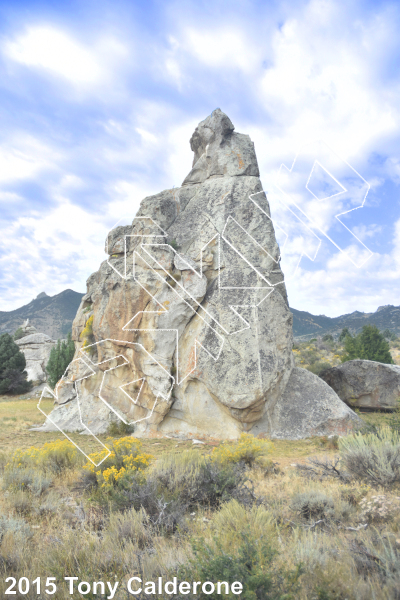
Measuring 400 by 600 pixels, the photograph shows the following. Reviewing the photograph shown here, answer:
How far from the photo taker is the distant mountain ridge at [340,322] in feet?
187

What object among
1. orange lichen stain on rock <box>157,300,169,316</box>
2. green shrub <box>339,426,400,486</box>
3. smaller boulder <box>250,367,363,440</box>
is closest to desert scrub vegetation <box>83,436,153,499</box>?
→ green shrub <box>339,426,400,486</box>

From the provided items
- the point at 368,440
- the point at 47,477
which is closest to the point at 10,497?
the point at 47,477

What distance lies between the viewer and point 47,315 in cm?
8169

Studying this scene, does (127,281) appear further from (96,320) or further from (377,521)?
(377,521)

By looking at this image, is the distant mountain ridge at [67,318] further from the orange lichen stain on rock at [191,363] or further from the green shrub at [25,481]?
the green shrub at [25,481]

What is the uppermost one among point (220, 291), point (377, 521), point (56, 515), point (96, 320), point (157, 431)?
point (220, 291)

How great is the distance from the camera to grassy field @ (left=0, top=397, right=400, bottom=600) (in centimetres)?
246

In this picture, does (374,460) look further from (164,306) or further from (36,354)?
(36,354)

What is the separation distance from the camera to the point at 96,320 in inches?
534

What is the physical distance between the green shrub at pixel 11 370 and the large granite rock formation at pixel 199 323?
47.4 ft

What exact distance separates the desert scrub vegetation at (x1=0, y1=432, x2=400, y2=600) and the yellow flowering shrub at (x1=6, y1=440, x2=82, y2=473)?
0.04 m

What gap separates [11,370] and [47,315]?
196ft

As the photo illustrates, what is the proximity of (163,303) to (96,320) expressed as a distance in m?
3.29

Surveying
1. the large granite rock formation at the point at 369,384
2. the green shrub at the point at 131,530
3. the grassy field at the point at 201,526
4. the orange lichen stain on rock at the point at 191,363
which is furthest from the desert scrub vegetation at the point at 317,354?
the green shrub at the point at 131,530
